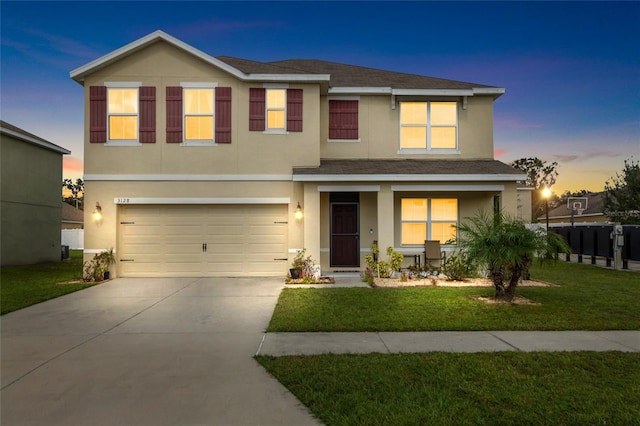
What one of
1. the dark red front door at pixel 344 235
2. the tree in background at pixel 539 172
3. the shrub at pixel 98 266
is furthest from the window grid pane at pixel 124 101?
the tree in background at pixel 539 172

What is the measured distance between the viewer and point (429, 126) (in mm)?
12766

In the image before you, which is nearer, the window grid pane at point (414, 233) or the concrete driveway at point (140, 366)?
the concrete driveway at point (140, 366)

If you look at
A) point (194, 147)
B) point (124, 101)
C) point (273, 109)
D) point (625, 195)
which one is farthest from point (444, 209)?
point (625, 195)

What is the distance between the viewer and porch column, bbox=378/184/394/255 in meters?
11.0

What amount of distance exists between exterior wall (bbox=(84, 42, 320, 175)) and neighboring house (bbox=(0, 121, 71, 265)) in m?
7.40

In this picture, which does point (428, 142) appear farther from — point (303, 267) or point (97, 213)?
point (97, 213)

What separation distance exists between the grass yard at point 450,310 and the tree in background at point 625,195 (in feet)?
37.7

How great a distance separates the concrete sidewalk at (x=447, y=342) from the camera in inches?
190

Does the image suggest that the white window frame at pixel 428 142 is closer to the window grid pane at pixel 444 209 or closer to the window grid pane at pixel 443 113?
the window grid pane at pixel 443 113

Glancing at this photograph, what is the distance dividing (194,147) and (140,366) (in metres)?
8.49

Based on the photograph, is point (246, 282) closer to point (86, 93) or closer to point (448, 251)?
point (448, 251)

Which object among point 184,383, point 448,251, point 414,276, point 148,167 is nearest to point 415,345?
point 184,383

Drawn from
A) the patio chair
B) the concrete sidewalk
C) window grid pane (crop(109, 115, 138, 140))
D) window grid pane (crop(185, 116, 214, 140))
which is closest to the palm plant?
the concrete sidewalk

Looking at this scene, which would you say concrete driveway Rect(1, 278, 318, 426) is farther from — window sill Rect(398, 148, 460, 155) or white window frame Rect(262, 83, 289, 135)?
window sill Rect(398, 148, 460, 155)
